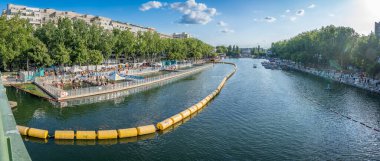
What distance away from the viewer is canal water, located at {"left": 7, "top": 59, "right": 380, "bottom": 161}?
108 ft

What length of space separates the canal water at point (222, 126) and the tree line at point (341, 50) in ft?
84.4

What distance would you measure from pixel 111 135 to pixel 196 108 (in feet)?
63.9

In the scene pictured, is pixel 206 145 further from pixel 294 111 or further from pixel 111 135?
pixel 294 111

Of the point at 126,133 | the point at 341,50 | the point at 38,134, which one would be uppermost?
the point at 341,50

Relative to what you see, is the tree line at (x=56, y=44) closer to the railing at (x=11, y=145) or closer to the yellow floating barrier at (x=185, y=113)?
the yellow floating barrier at (x=185, y=113)

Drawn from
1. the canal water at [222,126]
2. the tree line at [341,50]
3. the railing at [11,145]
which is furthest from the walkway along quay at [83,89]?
the tree line at [341,50]

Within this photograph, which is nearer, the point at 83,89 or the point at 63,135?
the point at 63,135

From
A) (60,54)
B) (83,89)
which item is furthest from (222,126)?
(60,54)

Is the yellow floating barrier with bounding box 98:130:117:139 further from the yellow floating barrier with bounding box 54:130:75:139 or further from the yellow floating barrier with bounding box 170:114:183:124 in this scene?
the yellow floating barrier with bounding box 170:114:183:124

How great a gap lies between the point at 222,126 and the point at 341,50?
98892 mm

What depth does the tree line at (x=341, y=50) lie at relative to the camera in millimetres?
90137

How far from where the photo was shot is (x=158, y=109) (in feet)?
174

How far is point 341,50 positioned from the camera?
122 metres

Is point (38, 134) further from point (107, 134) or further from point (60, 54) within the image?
point (60, 54)
